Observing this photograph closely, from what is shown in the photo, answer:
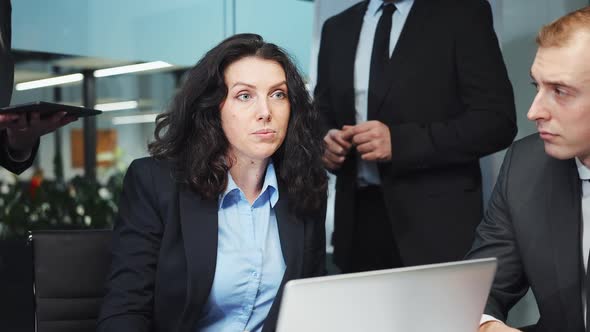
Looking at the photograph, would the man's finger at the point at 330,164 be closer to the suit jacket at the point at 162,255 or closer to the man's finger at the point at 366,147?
A: the man's finger at the point at 366,147

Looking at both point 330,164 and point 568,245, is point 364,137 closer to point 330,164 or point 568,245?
point 330,164

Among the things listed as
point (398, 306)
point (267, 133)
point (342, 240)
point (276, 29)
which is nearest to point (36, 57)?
point (276, 29)

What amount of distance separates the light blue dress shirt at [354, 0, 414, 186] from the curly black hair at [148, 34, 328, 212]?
0.70m

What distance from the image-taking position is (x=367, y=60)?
2.97 meters

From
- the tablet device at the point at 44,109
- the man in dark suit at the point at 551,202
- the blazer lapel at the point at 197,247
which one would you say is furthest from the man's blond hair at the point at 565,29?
the tablet device at the point at 44,109

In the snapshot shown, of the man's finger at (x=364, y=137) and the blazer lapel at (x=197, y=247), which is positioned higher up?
the man's finger at (x=364, y=137)

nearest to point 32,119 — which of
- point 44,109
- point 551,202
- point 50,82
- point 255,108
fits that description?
point 44,109

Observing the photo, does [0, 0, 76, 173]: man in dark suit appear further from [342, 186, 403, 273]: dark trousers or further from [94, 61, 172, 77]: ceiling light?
[94, 61, 172, 77]: ceiling light

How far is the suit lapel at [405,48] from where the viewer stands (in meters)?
2.85

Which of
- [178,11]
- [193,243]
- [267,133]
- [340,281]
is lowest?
[193,243]

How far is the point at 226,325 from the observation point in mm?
1940

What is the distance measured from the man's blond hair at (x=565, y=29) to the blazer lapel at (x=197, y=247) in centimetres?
93

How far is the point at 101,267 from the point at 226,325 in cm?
38

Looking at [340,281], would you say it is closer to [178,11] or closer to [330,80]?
[330,80]
